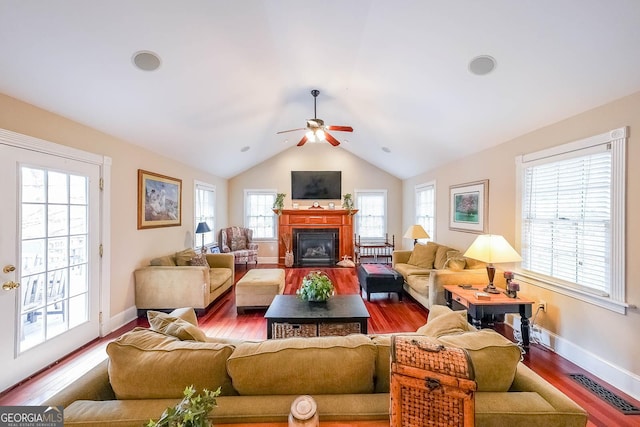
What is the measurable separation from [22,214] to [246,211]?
17.5 feet

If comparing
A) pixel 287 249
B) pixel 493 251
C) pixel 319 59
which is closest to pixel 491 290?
pixel 493 251

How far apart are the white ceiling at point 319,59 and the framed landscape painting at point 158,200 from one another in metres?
0.50

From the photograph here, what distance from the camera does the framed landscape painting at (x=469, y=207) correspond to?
3.96 metres

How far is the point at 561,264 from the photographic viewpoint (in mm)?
2783

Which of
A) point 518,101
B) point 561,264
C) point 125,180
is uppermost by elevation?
point 518,101

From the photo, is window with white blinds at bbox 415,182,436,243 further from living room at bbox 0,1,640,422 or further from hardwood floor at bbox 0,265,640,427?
hardwood floor at bbox 0,265,640,427

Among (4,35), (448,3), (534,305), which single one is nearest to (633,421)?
(534,305)

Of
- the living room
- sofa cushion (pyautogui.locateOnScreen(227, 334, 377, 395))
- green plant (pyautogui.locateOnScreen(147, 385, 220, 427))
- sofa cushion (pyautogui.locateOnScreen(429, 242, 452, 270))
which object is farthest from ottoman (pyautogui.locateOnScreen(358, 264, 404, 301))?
green plant (pyautogui.locateOnScreen(147, 385, 220, 427))

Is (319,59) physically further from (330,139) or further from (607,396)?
(607,396)

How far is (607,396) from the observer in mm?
2121

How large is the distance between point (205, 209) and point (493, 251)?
5.57m

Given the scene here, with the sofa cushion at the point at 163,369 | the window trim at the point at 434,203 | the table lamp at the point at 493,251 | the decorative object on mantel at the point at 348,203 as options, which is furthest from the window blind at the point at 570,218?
the decorative object on mantel at the point at 348,203

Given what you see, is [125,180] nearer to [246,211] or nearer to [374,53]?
[374,53]

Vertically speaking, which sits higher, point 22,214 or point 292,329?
point 22,214
